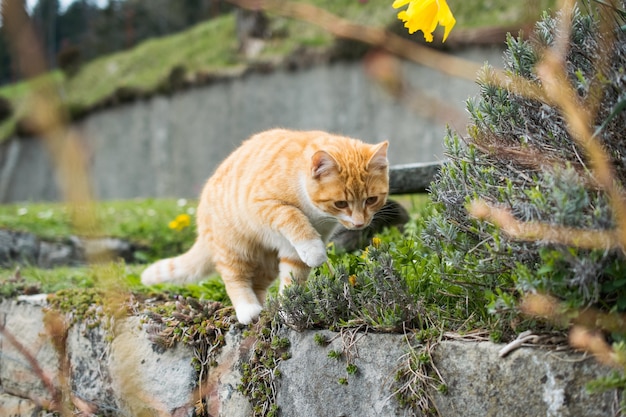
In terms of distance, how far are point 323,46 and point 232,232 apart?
8.79 m

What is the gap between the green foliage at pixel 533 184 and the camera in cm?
195

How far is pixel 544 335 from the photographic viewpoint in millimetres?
2152

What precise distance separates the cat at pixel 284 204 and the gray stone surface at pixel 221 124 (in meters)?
6.02

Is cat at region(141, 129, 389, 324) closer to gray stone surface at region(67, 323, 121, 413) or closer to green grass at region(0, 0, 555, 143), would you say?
gray stone surface at region(67, 323, 121, 413)

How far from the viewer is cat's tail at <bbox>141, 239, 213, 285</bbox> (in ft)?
12.9

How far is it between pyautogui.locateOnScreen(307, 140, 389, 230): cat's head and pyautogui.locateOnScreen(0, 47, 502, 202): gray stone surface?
6034 millimetres

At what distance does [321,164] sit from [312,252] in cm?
47

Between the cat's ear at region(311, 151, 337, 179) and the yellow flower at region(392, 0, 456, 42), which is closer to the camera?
the yellow flower at region(392, 0, 456, 42)

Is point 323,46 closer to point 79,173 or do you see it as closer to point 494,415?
point 494,415

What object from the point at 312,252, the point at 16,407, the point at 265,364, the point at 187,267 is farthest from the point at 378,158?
the point at 16,407

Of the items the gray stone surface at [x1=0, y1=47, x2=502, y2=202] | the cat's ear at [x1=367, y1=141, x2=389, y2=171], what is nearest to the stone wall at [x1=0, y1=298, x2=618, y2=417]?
the cat's ear at [x1=367, y1=141, x2=389, y2=171]

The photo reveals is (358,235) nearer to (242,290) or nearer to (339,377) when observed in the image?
(242,290)

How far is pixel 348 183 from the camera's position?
3279 mm

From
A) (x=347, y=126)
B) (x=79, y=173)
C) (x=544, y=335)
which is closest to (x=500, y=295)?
(x=544, y=335)
